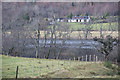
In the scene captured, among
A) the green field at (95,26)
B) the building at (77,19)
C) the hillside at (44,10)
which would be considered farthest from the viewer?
the building at (77,19)

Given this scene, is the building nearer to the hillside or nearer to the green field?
the hillside

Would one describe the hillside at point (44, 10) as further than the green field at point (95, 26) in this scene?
No

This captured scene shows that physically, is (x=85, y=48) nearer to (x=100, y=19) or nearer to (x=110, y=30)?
(x=110, y=30)

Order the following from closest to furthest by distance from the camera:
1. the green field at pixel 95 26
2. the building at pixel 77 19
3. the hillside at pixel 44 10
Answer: the hillside at pixel 44 10 → the green field at pixel 95 26 → the building at pixel 77 19

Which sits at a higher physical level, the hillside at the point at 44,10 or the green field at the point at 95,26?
the hillside at the point at 44,10

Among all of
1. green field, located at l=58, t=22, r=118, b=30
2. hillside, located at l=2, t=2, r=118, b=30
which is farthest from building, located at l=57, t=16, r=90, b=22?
green field, located at l=58, t=22, r=118, b=30

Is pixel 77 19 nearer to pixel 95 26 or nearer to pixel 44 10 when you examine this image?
pixel 95 26

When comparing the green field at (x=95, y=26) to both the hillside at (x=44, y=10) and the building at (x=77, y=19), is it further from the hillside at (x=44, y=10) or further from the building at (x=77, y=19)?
the hillside at (x=44, y=10)

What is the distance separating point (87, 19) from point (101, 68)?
80.2 feet

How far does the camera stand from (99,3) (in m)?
48.6

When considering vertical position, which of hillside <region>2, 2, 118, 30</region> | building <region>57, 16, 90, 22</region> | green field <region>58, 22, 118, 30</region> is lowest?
green field <region>58, 22, 118, 30</region>

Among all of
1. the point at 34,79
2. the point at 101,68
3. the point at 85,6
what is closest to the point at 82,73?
the point at 101,68

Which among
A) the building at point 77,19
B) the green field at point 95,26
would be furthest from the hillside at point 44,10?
the green field at point 95,26

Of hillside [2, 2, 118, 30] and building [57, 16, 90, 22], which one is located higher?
hillside [2, 2, 118, 30]
